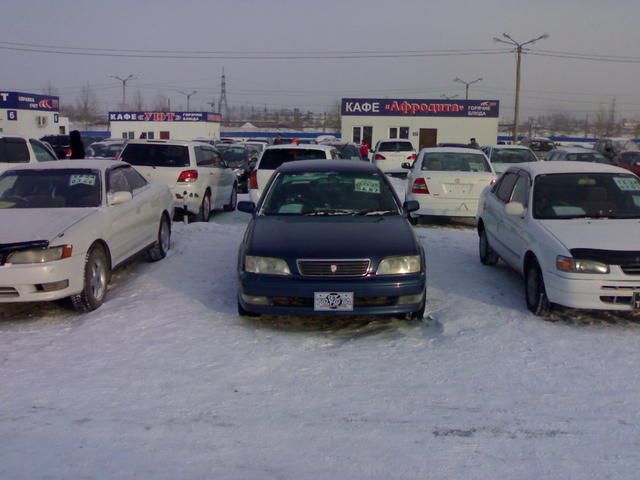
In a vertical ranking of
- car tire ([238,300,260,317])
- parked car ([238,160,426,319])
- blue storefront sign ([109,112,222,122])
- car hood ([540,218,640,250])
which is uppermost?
blue storefront sign ([109,112,222,122])

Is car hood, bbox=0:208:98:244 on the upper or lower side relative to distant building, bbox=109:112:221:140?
lower

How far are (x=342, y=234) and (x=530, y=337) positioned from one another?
1945mm

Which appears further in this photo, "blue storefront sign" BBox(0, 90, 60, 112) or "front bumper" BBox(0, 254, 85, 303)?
"blue storefront sign" BBox(0, 90, 60, 112)

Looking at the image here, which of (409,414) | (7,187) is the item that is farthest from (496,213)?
(7,187)

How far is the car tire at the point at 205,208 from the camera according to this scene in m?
13.1

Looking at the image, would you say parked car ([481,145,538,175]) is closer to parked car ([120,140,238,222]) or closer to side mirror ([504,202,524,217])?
parked car ([120,140,238,222])

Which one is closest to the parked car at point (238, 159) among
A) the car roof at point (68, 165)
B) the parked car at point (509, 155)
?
the parked car at point (509, 155)

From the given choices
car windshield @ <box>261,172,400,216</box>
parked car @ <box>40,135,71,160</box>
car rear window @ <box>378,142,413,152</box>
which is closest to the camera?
car windshield @ <box>261,172,400,216</box>

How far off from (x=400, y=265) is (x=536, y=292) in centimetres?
166

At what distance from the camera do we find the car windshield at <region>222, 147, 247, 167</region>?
23308 mm

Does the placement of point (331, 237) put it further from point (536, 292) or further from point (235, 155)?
point (235, 155)

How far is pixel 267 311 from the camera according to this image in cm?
585

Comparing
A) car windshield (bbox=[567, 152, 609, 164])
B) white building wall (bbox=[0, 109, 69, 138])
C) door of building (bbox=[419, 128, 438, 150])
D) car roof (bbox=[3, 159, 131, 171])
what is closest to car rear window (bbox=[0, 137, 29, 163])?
car roof (bbox=[3, 159, 131, 171])

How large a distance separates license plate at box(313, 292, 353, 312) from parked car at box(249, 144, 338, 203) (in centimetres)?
703
